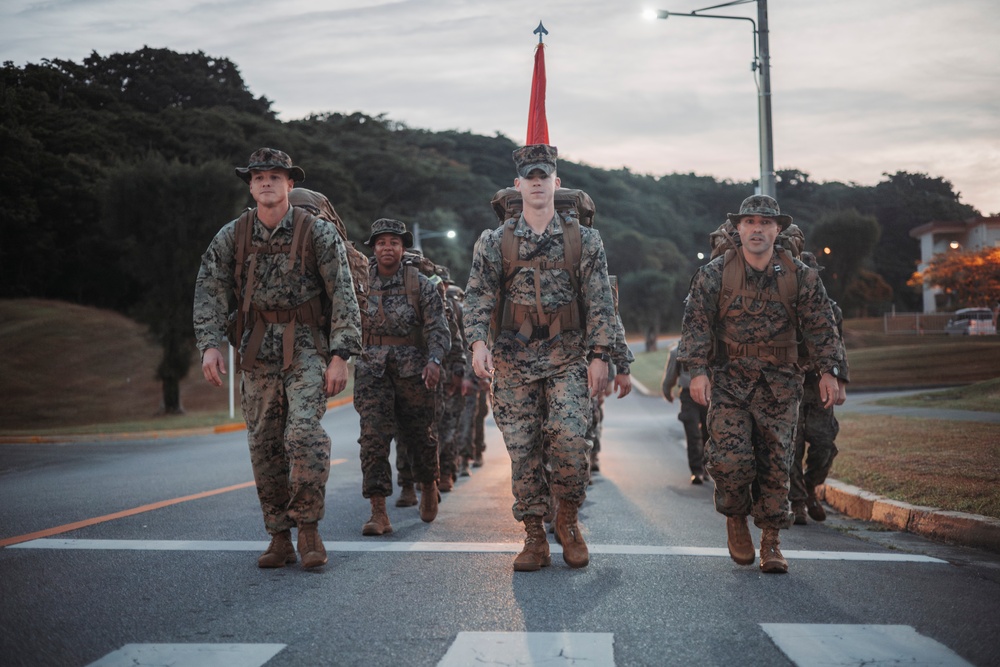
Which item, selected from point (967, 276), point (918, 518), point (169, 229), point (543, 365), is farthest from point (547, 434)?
point (967, 276)

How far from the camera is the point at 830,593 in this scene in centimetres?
511

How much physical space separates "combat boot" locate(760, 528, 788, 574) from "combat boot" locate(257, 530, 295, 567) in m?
2.72

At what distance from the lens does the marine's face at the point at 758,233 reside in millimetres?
6227

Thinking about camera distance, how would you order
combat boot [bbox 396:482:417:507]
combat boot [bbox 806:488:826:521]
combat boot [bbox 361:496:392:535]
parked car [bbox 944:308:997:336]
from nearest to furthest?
combat boot [bbox 361:496:392:535], combat boot [bbox 806:488:826:521], combat boot [bbox 396:482:417:507], parked car [bbox 944:308:997:336]

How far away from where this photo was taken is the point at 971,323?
38.6m

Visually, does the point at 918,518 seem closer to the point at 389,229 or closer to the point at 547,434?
the point at 547,434

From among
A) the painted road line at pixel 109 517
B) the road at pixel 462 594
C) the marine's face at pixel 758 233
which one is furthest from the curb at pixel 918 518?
the painted road line at pixel 109 517

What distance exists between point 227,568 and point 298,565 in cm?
40

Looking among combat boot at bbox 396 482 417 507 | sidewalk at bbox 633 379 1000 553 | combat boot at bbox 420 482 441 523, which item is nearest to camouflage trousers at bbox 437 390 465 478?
combat boot at bbox 396 482 417 507

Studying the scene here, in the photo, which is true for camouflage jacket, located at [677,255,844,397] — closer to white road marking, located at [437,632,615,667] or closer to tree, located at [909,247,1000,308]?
white road marking, located at [437,632,615,667]

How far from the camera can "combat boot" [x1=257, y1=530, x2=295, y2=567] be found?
5.67 metres

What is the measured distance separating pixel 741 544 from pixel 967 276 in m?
39.4

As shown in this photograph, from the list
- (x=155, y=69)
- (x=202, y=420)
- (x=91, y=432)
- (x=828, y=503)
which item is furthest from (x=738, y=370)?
(x=155, y=69)

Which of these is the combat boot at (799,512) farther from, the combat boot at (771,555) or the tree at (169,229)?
the tree at (169,229)
